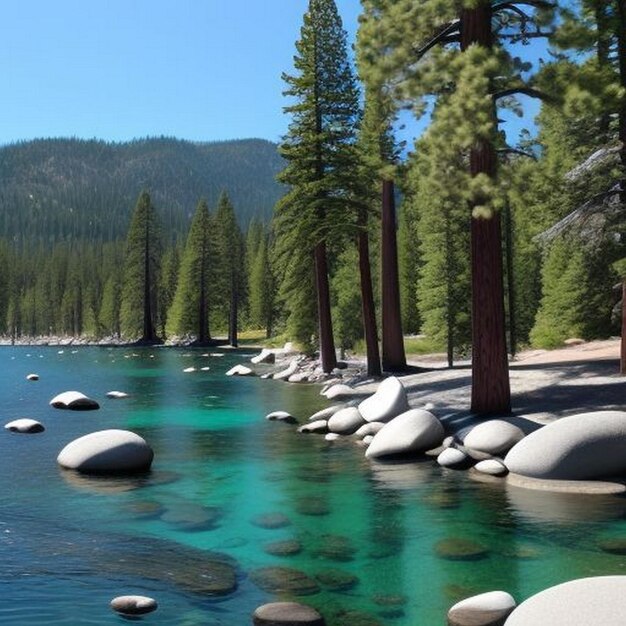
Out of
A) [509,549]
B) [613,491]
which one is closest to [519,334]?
[613,491]

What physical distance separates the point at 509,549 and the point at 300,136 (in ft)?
79.7

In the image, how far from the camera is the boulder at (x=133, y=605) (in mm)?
6555

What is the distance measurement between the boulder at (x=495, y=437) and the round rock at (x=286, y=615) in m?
7.30

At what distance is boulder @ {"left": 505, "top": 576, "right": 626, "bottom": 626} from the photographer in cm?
515

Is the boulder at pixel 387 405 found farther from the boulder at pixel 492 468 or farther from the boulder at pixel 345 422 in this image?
the boulder at pixel 492 468

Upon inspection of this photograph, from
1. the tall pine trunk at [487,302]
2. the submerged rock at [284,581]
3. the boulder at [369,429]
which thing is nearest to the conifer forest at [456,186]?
the tall pine trunk at [487,302]

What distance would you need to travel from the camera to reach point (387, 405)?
17.0 metres

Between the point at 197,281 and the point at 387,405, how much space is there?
58.3 metres

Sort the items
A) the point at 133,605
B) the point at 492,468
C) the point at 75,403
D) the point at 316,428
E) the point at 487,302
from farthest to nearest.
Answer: the point at 75,403, the point at 316,428, the point at 487,302, the point at 492,468, the point at 133,605

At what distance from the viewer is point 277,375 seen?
34906 millimetres

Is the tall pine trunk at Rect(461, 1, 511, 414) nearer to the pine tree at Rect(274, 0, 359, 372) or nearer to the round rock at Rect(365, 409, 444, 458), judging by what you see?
the round rock at Rect(365, 409, 444, 458)

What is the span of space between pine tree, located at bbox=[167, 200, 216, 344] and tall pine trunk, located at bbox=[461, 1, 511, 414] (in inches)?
2173

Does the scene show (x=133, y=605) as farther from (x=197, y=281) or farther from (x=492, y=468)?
(x=197, y=281)

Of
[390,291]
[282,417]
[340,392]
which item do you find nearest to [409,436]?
[282,417]
